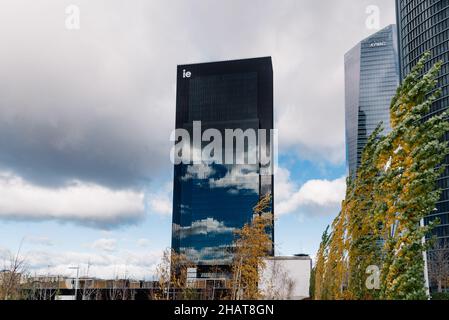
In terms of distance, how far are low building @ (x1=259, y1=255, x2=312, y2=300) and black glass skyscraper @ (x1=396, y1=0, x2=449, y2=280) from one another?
90.1m

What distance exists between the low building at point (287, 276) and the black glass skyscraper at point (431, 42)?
90.1 meters

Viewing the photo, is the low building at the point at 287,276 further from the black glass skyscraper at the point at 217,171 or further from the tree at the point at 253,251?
the black glass skyscraper at the point at 217,171

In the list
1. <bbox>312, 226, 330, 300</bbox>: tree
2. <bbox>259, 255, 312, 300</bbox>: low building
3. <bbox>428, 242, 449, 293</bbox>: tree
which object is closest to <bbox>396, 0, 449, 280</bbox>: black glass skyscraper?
<bbox>428, 242, 449, 293</bbox>: tree

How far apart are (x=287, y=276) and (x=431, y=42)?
350 ft

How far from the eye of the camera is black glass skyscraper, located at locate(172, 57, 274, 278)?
486 ft

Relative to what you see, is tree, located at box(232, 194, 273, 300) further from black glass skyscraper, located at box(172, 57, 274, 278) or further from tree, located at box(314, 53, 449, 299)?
black glass skyscraper, located at box(172, 57, 274, 278)

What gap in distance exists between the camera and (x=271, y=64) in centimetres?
15950

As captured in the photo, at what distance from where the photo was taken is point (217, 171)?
15262cm

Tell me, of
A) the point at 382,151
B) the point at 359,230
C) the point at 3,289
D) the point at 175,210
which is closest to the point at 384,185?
the point at 382,151

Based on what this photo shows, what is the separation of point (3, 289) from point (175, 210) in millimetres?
131236

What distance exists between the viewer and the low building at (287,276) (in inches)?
1157

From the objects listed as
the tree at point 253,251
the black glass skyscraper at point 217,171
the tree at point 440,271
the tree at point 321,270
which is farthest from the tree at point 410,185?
the black glass skyscraper at point 217,171

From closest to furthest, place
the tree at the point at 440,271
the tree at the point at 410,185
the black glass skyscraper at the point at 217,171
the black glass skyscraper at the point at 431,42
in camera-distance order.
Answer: the tree at the point at 410,185
the tree at the point at 440,271
the black glass skyscraper at the point at 431,42
the black glass skyscraper at the point at 217,171

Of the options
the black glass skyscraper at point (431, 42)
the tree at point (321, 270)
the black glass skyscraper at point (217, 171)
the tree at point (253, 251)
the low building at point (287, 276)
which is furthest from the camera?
the black glass skyscraper at point (217, 171)
